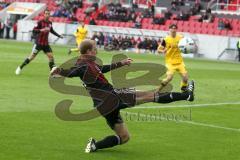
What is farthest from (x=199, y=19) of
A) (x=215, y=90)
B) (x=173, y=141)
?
(x=173, y=141)

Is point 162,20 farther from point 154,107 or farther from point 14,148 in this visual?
point 14,148

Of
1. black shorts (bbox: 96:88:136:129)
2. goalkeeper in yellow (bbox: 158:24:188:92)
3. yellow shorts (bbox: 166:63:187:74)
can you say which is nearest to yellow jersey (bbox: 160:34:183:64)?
goalkeeper in yellow (bbox: 158:24:188:92)

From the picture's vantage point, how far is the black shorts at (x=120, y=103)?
11.2 m

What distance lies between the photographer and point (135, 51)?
52.8 m

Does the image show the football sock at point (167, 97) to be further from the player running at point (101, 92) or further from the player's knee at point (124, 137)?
the player's knee at point (124, 137)

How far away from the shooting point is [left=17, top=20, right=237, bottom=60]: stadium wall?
51125mm

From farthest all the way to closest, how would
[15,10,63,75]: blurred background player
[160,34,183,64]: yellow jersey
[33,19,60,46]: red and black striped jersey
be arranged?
[33,19,60,46]: red and black striped jersey
[15,10,63,75]: blurred background player
[160,34,183,64]: yellow jersey

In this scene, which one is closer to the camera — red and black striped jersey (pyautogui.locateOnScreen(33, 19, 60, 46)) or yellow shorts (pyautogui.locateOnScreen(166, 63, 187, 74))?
yellow shorts (pyautogui.locateOnScreen(166, 63, 187, 74))

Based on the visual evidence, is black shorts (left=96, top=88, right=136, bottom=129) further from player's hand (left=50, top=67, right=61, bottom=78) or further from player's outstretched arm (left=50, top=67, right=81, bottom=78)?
player's hand (left=50, top=67, right=61, bottom=78)

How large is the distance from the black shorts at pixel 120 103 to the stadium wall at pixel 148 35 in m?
40.0

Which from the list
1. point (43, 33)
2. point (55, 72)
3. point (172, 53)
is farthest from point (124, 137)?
point (43, 33)

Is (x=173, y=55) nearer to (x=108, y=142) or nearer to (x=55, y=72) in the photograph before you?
(x=108, y=142)

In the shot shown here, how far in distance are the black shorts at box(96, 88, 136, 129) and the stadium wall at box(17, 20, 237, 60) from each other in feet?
131

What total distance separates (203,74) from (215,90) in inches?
310
